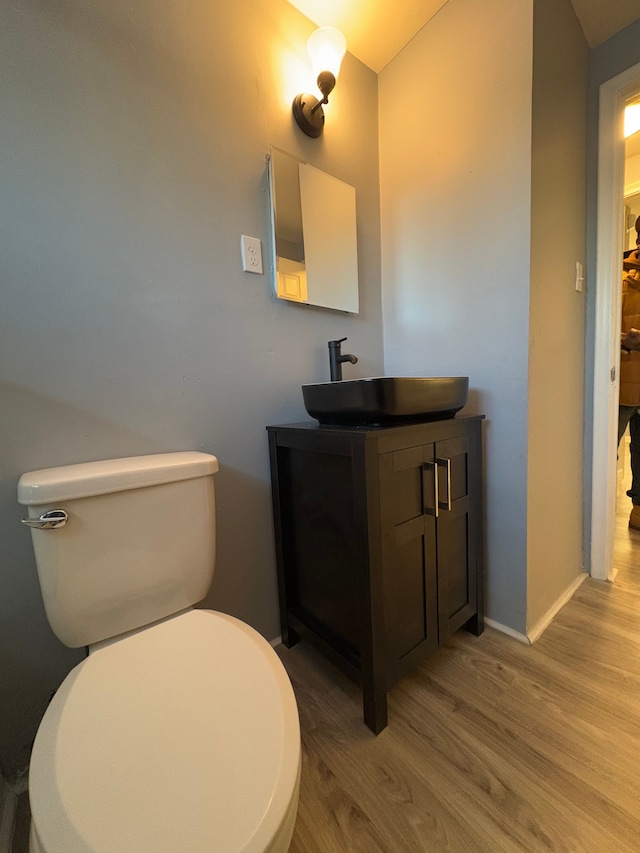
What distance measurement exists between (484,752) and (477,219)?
5.24 feet

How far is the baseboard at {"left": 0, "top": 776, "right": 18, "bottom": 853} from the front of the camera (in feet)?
2.27

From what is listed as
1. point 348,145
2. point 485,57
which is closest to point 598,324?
point 485,57

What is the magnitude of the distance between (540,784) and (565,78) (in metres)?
2.16

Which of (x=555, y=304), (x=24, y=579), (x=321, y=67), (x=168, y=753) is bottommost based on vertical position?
(x=168, y=753)

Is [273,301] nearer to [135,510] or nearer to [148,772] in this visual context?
[135,510]

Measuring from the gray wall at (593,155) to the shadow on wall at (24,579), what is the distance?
1.90 m

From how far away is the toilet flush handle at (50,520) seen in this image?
2.17 ft

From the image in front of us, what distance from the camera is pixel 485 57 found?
1.13 meters

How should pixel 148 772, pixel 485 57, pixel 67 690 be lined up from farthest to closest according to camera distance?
1. pixel 485 57
2. pixel 67 690
3. pixel 148 772

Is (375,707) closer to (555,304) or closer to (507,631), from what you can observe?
(507,631)

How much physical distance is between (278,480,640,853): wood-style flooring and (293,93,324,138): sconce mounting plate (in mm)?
1874

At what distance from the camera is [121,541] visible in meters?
0.75

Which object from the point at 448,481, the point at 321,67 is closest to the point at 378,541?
the point at 448,481

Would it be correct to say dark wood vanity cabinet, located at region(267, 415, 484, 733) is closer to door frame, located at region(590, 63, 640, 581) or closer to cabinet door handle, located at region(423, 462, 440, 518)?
cabinet door handle, located at region(423, 462, 440, 518)
